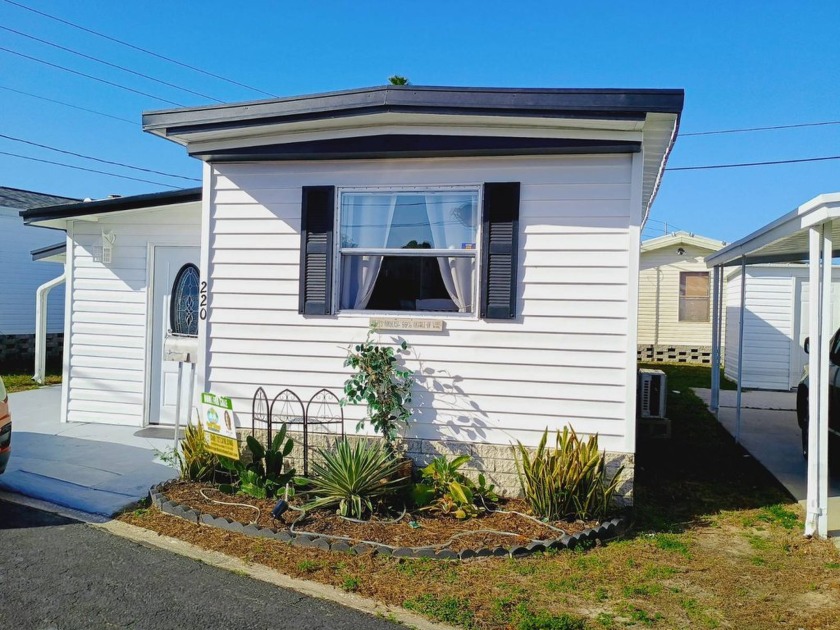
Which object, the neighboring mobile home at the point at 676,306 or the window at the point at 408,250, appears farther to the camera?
the neighboring mobile home at the point at 676,306

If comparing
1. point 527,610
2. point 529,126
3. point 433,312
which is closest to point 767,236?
point 529,126

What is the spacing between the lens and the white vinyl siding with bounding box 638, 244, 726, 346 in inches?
789

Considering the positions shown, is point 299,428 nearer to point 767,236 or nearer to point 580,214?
point 580,214

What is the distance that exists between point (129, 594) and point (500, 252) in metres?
3.79

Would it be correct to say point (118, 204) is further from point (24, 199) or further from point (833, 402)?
point (24, 199)

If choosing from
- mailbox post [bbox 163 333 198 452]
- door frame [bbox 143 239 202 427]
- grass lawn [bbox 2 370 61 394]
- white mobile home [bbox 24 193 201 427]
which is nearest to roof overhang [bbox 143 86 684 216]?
white mobile home [bbox 24 193 201 427]

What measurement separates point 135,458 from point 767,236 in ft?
23.1

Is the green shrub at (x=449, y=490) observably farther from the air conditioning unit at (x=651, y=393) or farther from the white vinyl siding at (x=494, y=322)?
the air conditioning unit at (x=651, y=393)

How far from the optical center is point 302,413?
6395 millimetres

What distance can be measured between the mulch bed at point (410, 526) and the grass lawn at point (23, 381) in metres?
8.14

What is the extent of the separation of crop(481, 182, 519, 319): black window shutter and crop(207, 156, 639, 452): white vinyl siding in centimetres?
8

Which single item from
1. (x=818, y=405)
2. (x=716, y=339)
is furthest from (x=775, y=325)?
(x=818, y=405)

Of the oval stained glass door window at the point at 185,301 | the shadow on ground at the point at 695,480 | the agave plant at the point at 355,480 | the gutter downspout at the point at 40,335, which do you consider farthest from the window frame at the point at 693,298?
the agave plant at the point at 355,480

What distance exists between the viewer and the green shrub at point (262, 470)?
19.3ft
